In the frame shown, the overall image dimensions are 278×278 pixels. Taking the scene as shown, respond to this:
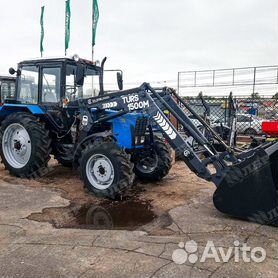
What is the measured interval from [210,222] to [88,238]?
A: 169cm

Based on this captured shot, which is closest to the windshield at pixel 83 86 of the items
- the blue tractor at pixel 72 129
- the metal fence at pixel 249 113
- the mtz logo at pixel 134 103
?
the blue tractor at pixel 72 129

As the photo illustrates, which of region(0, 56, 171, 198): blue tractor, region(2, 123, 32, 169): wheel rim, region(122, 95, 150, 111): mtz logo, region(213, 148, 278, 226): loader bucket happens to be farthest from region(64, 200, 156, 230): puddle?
region(2, 123, 32, 169): wheel rim

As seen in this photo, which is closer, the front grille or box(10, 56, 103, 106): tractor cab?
the front grille

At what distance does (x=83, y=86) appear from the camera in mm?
7465

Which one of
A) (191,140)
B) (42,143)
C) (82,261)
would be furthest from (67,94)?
(82,261)

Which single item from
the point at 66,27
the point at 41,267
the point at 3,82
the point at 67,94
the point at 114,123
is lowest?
the point at 41,267

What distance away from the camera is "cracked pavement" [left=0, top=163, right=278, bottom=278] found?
11.2 ft

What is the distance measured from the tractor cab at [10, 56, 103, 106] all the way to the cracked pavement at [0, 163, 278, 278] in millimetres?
2669

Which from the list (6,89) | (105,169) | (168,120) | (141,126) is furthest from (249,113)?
(105,169)

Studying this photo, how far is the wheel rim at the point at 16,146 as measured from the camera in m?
7.34

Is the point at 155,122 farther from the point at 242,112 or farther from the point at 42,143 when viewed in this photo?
the point at 242,112

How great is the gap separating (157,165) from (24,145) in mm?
2844

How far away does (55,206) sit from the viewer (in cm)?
562

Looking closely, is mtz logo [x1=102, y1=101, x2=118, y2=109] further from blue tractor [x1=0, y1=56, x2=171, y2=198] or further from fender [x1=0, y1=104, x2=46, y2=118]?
fender [x1=0, y1=104, x2=46, y2=118]
